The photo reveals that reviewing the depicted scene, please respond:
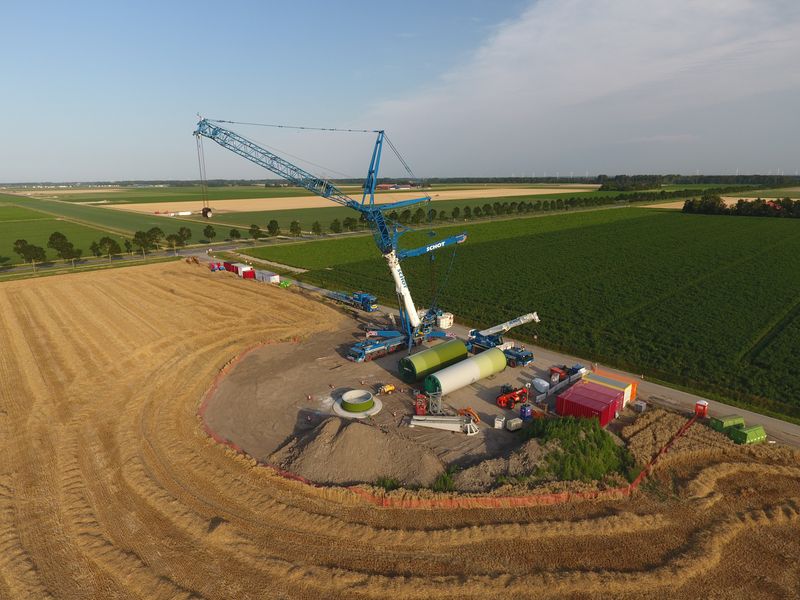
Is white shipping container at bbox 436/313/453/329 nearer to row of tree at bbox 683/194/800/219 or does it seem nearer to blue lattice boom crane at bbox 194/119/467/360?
blue lattice boom crane at bbox 194/119/467/360

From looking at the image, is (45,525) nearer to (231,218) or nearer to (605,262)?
(605,262)

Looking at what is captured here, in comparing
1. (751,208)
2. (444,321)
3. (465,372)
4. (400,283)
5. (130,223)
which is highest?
(751,208)

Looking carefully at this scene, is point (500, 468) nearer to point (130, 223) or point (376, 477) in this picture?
point (376, 477)

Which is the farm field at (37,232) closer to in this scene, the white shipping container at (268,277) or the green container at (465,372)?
the white shipping container at (268,277)

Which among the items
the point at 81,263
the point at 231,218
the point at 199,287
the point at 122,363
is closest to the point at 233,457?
the point at 122,363

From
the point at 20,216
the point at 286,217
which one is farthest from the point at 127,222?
the point at 20,216

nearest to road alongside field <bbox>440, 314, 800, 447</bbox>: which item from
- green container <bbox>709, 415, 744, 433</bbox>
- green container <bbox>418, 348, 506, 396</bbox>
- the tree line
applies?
green container <bbox>709, 415, 744, 433</bbox>

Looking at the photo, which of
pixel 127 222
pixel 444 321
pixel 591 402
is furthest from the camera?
pixel 127 222
